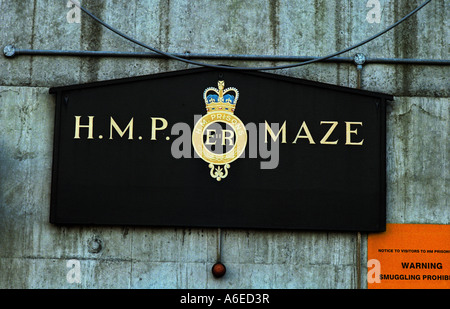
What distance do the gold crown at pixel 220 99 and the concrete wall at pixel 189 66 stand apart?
604 millimetres

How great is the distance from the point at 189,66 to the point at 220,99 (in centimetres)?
75

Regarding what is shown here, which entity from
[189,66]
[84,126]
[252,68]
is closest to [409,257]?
[252,68]

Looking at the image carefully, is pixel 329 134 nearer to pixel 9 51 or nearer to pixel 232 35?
pixel 232 35

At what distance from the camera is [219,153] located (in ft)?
32.6

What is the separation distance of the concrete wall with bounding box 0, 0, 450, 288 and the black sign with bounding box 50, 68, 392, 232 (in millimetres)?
249

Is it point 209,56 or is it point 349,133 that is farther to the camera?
point 209,56

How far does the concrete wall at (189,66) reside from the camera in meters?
9.82

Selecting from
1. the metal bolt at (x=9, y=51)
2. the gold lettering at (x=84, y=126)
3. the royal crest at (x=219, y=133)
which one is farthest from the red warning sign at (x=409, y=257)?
the metal bolt at (x=9, y=51)

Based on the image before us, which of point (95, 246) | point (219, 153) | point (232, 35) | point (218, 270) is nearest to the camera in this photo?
point (218, 270)

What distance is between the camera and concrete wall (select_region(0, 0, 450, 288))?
982cm
